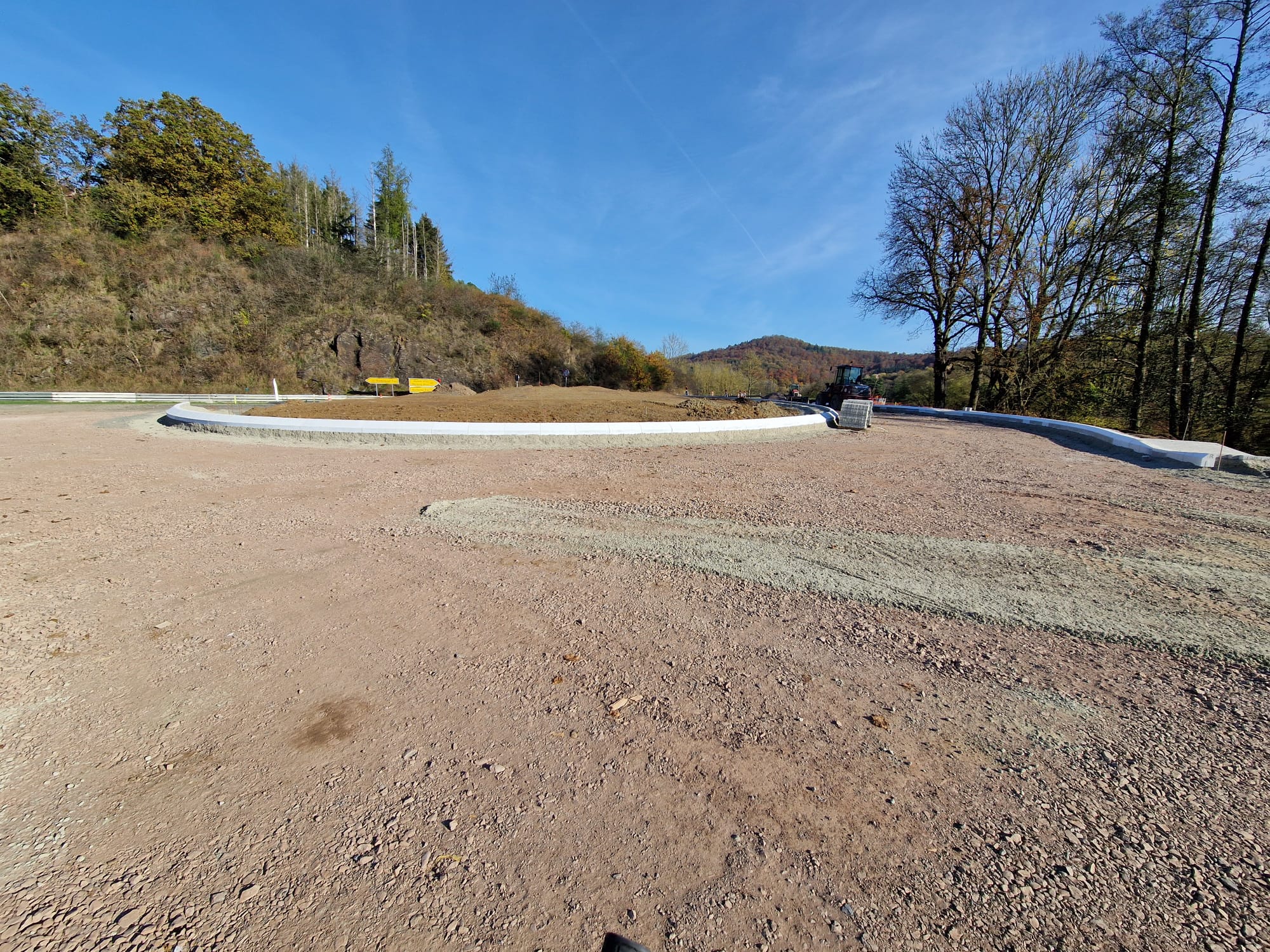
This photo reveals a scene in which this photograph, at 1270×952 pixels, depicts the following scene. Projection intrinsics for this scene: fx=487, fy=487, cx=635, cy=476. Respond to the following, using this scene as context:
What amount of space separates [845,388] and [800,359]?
91994 mm

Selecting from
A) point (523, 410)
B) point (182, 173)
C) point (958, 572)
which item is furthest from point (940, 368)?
point (182, 173)

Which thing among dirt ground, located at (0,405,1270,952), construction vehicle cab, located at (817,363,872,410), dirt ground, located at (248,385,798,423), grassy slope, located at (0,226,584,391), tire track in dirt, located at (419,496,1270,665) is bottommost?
dirt ground, located at (0,405,1270,952)

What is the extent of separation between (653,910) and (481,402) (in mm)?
15544

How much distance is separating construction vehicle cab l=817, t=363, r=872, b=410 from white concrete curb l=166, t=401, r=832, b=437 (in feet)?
47.8

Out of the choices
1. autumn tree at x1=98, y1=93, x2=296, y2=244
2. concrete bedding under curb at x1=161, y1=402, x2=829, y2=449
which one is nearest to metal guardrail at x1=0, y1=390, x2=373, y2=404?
concrete bedding under curb at x1=161, y1=402, x2=829, y2=449

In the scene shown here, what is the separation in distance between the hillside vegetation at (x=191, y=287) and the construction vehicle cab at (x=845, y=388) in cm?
1987

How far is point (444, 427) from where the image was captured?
958 centimetres

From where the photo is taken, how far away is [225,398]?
2155 centimetres

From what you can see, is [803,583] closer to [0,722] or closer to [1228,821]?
[1228,821]

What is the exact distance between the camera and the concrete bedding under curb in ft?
30.8

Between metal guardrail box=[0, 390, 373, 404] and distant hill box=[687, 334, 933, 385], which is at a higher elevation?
distant hill box=[687, 334, 933, 385]

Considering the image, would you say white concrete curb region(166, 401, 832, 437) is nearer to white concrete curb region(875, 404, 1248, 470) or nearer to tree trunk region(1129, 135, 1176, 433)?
white concrete curb region(875, 404, 1248, 470)

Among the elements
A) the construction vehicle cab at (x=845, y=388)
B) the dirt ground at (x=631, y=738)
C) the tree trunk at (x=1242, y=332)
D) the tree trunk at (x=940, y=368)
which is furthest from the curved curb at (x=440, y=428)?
the tree trunk at (x=940, y=368)

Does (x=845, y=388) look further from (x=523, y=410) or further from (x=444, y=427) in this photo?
(x=444, y=427)
